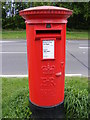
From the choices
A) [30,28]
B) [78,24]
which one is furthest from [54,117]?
[78,24]

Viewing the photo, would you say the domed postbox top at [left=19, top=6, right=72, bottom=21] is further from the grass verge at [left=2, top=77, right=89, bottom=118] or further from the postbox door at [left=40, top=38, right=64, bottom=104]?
the grass verge at [left=2, top=77, right=89, bottom=118]

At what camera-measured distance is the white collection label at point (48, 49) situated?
2.14 m

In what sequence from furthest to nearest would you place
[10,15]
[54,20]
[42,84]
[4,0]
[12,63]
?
[10,15], [4,0], [12,63], [42,84], [54,20]

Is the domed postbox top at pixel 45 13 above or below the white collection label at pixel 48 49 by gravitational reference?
above

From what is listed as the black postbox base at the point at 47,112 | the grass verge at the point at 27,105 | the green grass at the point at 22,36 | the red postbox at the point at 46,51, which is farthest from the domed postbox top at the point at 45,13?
the green grass at the point at 22,36

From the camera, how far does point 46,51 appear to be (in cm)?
217

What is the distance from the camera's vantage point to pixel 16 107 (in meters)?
2.75

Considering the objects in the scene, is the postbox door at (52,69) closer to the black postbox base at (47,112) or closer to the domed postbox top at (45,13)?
the black postbox base at (47,112)

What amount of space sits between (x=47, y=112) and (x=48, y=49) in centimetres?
92

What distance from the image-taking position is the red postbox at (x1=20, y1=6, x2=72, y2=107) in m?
2.07

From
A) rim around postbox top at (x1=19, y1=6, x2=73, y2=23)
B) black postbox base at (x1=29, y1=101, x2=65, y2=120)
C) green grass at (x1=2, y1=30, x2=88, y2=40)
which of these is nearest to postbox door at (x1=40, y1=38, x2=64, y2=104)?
black postbox base at (x1=29, y1=101, x2=65, y2=120)

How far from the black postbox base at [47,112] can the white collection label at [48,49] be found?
0.77 meters

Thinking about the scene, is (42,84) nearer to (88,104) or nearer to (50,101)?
(50,101)

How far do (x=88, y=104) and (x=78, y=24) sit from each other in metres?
18.2
